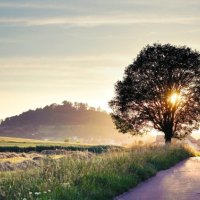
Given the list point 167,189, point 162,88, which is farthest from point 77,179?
point 162,88

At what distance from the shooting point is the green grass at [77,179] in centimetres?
1561

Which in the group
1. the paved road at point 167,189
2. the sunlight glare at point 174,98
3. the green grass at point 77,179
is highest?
the sunlight glare at point 174,98

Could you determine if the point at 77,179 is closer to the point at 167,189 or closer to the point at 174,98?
the point at 167,189

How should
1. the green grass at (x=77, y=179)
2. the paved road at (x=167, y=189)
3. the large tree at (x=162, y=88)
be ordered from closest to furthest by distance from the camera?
the green grass at (x=77, y=179) → the paved road at (x=167, y=189) → the large tree at (x=162, y=88)

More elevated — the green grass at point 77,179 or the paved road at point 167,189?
the green grass at point 77,179

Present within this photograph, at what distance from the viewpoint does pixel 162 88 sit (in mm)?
61344

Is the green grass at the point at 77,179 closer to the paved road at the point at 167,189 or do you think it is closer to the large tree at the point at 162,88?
the paved road at the point at 167,189

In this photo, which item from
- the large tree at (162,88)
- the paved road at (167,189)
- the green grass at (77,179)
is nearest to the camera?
the green grass at (77,179)

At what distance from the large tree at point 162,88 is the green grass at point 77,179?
35706 millimetres

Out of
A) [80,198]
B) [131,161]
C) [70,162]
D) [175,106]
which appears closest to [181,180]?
[131,161]

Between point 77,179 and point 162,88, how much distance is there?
144ft

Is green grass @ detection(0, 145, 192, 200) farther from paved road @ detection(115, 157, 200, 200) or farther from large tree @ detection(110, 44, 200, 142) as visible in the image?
large tree @ detection(110, 44, 200, 142)

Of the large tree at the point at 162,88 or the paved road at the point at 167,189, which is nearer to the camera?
the paved road at the point at 167,189

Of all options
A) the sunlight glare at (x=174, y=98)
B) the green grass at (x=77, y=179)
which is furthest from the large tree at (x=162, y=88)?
the green grass at (x=77, y=179)
